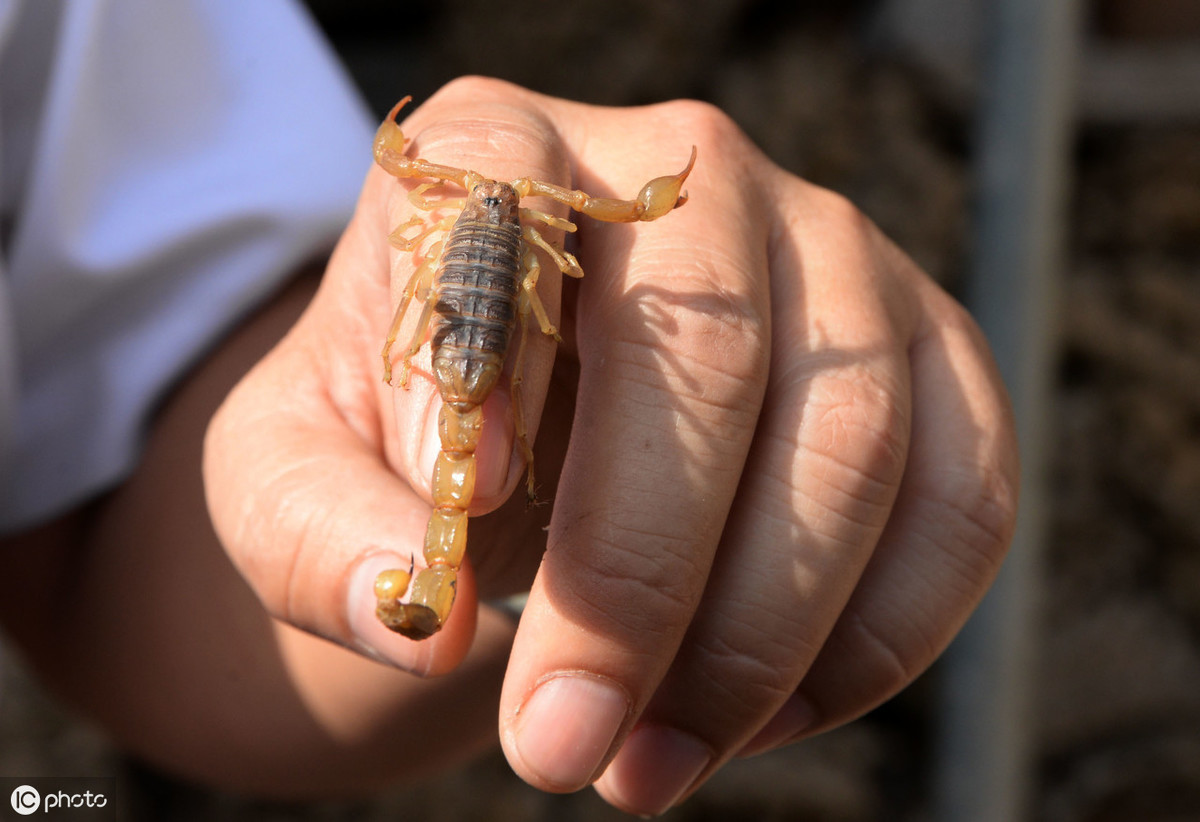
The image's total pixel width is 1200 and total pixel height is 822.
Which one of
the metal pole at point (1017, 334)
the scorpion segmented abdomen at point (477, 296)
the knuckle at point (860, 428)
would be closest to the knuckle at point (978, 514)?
the knuckle at point (860, 428)

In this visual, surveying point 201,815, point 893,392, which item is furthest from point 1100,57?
point 201,815

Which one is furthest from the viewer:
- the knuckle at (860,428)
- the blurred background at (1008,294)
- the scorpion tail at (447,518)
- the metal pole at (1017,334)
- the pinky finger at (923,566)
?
the blurred background at (1008,294)

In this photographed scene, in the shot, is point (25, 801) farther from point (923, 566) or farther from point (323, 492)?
point (923, 566)

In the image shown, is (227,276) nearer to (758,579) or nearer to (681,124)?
(681,124)

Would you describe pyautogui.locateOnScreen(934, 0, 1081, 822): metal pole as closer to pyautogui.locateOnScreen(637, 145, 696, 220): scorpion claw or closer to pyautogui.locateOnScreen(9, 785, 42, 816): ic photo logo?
pyautogui.locateOnScreen(637, 145, 696, 220): scorpion claw

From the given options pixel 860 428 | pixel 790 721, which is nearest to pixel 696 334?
pixel 860 428

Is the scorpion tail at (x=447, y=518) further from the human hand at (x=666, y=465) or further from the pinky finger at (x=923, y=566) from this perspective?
the pinky finger at (x=923, y=566)

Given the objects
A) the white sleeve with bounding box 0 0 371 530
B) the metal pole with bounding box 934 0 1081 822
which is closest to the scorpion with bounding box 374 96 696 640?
the white sleeve with bounding box 0 0 371 530
